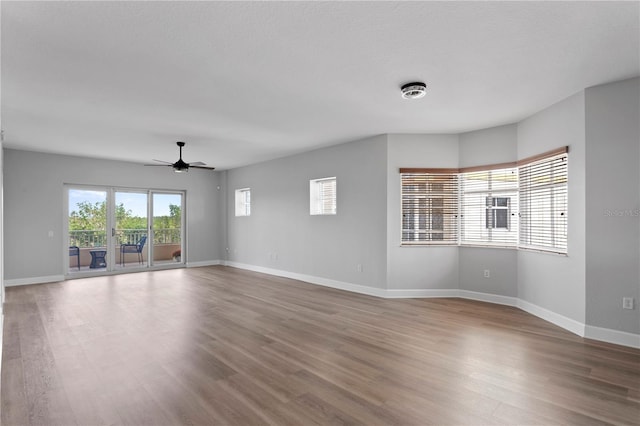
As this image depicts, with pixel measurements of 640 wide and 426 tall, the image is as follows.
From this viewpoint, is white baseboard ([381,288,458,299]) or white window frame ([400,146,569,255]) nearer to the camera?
white window frame ([400,146,569,255])

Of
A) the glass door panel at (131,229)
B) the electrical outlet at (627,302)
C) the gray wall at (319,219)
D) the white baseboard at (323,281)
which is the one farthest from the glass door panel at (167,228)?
the electrical outlet at (627,302)

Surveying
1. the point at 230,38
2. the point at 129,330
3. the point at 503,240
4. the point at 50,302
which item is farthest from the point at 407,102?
the point at 50,302

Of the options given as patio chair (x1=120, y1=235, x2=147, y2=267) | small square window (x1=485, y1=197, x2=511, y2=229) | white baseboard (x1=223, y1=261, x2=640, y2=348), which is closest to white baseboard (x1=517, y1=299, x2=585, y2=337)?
white baseboard (x1=223, y1=261, x2=640, y2=348)

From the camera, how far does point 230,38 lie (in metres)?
2.60

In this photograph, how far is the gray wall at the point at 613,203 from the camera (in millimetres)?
3410

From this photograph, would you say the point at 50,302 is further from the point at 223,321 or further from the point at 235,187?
the point at 235,187

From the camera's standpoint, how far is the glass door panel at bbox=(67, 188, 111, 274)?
7465 millimetres

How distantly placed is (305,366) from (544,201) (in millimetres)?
3755

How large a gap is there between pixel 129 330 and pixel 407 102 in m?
4.29

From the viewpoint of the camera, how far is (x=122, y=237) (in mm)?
8164

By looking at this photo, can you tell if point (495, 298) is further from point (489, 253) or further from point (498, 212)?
point (498, 212)

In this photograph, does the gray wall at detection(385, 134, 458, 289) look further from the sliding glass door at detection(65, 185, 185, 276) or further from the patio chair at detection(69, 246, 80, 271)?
the patio chair at detection(69, 246, 80, 271)

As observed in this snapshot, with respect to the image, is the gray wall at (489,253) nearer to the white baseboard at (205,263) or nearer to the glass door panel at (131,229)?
the white baseboard at (205,263)

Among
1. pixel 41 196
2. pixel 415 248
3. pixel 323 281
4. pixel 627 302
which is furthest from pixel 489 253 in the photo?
pixel 41 196
